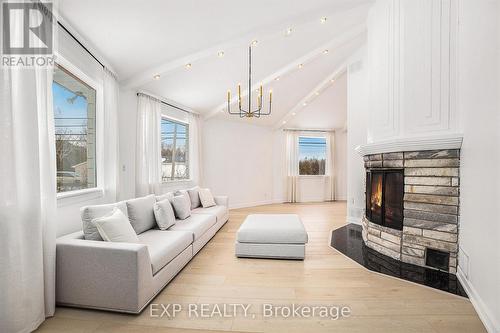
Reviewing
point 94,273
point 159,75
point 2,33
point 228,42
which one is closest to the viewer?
point 2,33

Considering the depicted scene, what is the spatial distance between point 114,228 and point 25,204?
0.72m

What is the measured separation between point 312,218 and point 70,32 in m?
5.23

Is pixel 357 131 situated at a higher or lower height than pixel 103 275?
higher

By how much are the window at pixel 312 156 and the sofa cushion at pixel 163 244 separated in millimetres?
6364

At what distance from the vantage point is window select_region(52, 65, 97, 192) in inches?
121

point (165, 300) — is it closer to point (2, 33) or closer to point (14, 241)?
→ point (14, 241)

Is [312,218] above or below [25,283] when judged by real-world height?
below

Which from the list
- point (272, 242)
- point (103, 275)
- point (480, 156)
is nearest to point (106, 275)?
point (103, 275)

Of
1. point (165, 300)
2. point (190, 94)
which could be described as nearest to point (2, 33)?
point (165, 300)

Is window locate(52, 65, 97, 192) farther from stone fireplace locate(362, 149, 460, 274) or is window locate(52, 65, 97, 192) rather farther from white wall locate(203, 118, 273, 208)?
stone fireplace locate(362, 149, 460, 274)

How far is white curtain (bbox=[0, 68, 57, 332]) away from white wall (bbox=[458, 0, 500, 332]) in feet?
10.8

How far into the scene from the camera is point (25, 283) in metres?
1.90

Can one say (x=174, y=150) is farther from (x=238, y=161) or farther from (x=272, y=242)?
(x=272, y=242)

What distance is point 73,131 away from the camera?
331 cm
